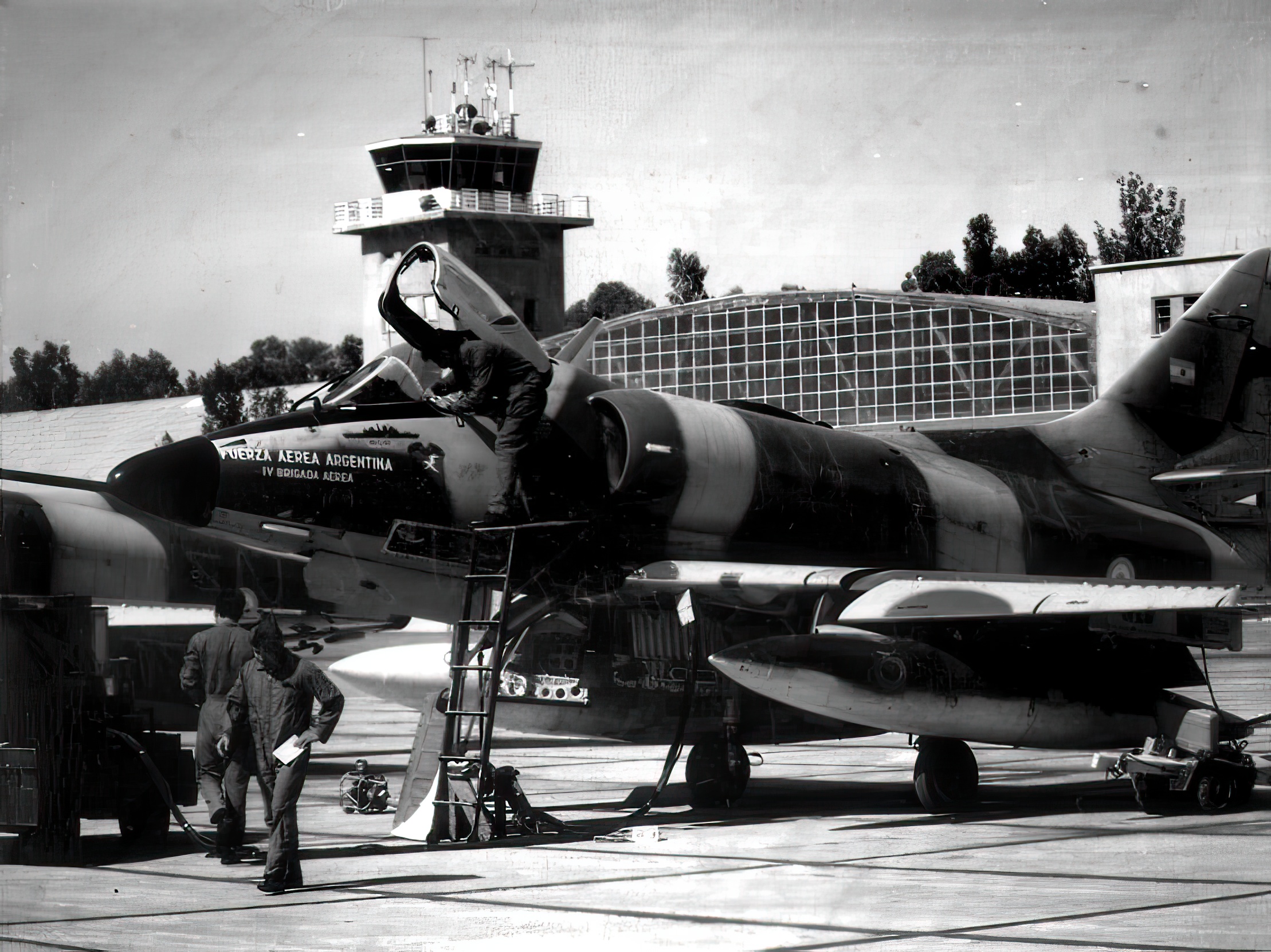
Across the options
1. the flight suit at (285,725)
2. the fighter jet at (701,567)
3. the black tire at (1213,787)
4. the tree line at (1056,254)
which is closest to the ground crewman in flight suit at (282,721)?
the flight suit at (285,725)

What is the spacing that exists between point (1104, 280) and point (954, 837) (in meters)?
4.93

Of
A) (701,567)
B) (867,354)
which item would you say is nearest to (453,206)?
(701,567)

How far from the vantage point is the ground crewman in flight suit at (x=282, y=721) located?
24.5 ft

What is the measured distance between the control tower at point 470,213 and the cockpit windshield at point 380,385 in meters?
0.28

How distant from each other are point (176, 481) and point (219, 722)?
1576 mm

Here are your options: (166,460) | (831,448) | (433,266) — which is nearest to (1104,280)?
(831,448)

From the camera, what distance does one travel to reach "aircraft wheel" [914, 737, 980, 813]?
10.7 metres

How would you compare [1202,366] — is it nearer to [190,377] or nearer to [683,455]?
[683,455]

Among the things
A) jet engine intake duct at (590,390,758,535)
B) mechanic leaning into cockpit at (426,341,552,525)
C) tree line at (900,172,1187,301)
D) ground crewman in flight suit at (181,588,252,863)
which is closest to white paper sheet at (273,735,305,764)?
ground crewman in flight suit at (181,588,252,863)

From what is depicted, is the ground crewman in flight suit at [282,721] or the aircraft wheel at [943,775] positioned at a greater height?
the ground crewman in flight suit at [282,721]

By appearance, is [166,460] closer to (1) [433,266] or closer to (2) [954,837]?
(1) [433,266]

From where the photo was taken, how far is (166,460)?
29.8ft

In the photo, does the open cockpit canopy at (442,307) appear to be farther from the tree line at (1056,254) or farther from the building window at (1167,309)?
the building window at (1167,309)

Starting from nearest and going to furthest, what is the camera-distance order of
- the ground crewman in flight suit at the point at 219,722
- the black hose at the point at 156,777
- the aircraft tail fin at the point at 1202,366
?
the ground crewman in flight suit at the point at 219,722 < the black hose at the point at 156,777 < the aircraft tail fin at the point at 1202,366
